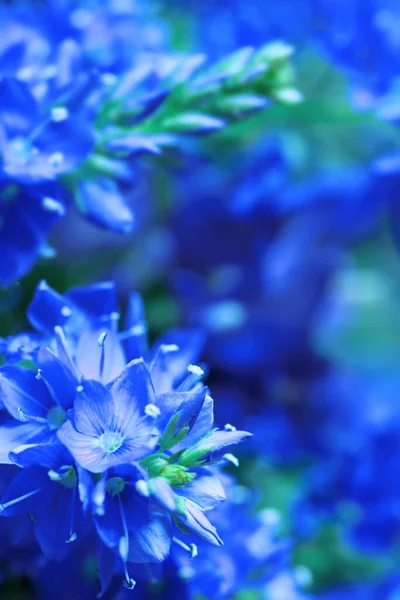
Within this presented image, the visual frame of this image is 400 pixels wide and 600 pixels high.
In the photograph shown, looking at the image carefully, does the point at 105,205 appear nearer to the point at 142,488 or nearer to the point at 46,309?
the point at 46,309

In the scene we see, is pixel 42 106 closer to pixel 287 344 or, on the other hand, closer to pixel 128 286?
pixel 128 286

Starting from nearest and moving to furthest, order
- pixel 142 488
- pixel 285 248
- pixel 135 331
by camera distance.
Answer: pixel 142 488 < pixel 135 331 < pixel 285 248

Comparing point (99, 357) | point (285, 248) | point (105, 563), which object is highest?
point (285, 248)

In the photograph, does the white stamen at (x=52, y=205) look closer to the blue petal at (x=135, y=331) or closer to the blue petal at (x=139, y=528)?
the blue petal at (x=135, y=331)

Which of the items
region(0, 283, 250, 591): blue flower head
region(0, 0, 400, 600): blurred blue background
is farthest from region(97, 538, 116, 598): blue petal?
region(0, 0, 400, 600): blurred blue background

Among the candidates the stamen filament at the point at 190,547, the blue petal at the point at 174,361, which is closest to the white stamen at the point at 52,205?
the blue petal at the point at 174,361

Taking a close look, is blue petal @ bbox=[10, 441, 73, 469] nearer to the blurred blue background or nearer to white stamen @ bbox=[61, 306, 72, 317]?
white stamen @ bbox=[61, 306, 72, 317]

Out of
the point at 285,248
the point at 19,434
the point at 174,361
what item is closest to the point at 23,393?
the point at 19,434

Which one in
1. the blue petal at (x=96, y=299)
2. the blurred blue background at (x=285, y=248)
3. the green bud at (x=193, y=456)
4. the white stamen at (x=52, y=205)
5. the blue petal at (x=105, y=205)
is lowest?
the green bud at (x=193, y=456)
